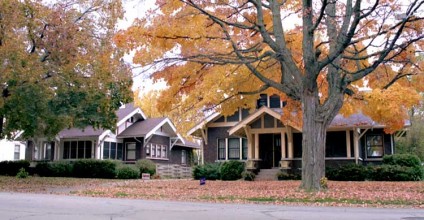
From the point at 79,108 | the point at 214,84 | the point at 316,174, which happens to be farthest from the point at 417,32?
the point at 79,108

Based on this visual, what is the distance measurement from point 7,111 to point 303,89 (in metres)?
16.1

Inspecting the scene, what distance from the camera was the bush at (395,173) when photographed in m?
24.9

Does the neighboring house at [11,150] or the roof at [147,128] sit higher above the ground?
the roof at [147,128]

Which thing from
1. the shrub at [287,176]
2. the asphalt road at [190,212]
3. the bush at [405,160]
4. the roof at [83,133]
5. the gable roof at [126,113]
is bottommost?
the asphalt road at [190,212]

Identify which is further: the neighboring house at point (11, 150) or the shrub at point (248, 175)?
the neighboring house at point (11, 150)

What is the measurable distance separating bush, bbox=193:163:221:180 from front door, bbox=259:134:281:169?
10.8ft

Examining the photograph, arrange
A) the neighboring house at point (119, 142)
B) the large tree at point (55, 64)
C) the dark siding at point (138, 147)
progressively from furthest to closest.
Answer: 1. the dark siding at point (138, 147)
2. the neighboring house at point (119, 142)
3. the large tree at point (55, 64)

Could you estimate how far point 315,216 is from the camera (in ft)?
32.9

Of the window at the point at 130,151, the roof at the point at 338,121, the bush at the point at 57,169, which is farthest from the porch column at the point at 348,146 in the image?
the bush at the point at 57,169

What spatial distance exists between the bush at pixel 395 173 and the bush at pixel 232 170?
8054 mm

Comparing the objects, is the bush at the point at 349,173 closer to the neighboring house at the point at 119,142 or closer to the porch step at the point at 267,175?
the porch step at the point at 267,175

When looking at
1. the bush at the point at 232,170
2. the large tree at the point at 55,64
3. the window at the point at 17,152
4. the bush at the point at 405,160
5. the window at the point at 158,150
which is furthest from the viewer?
the window at the point at 17,152

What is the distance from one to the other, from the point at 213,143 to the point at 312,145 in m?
17.7

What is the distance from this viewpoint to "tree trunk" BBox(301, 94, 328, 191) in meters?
16.2
